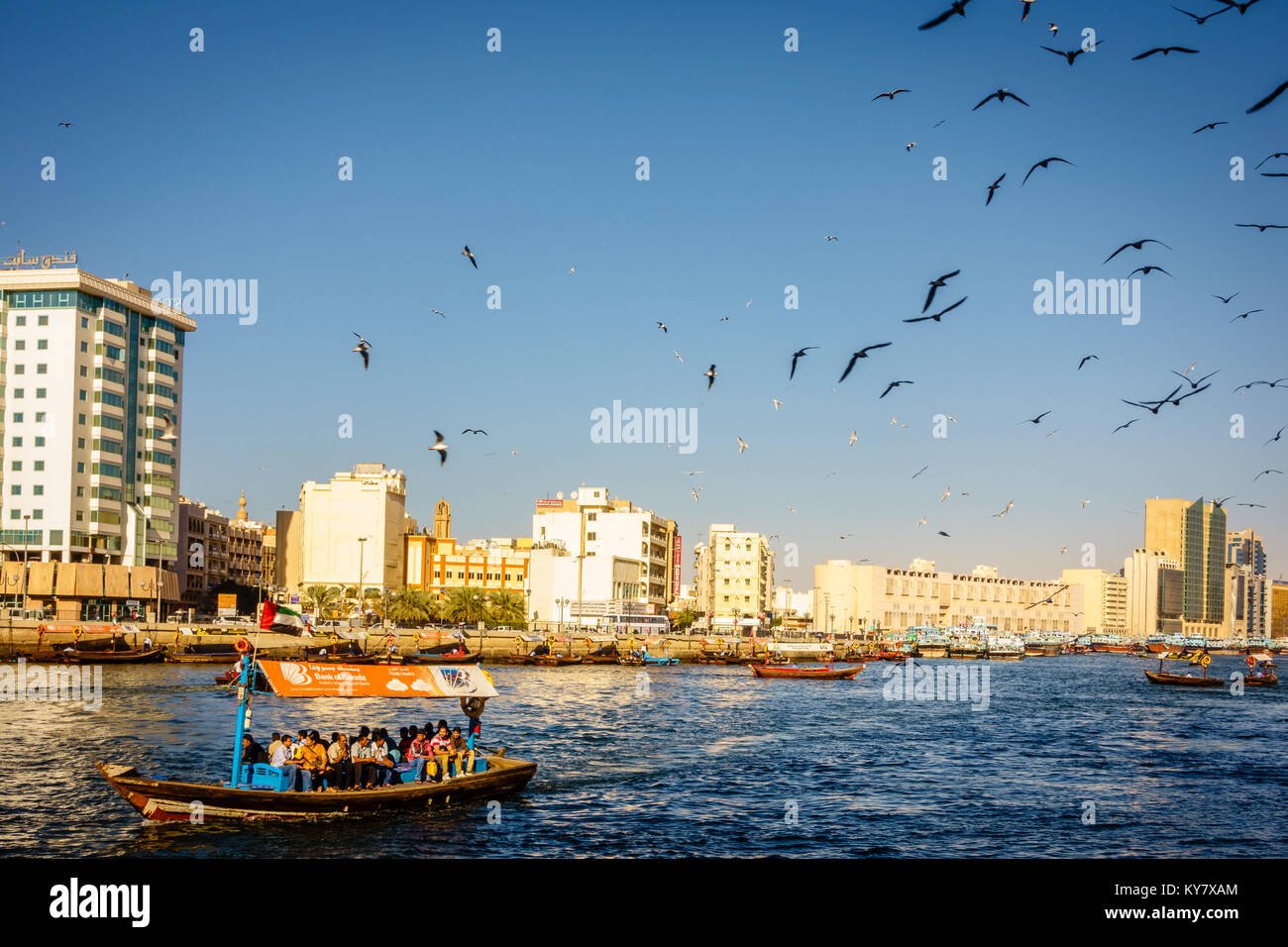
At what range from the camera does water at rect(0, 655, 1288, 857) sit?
29031mm

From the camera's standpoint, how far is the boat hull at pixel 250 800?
27391mm

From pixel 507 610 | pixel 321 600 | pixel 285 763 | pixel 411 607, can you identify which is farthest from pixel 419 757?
pixel 321 600

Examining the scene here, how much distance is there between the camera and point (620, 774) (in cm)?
4159

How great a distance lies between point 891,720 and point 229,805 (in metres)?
48.2

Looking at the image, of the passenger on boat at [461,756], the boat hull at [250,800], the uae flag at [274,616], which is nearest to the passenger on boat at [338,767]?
the boat hull at [250,800]

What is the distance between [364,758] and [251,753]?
309cm

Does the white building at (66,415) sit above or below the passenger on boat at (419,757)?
above

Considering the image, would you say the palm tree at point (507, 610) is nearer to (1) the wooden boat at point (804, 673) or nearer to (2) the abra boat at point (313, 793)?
(1) the wooden boat at point (804, 673)

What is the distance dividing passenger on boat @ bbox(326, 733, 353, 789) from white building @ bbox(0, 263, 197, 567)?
90.6m

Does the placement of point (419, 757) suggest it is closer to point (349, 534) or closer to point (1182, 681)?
point (1182, 681)

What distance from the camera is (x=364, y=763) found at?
98.8 ft

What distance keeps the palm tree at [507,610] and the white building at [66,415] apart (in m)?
48.7

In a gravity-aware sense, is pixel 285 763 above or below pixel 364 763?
above
